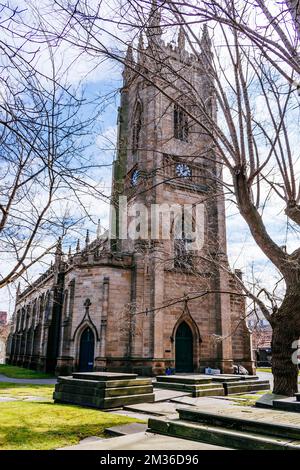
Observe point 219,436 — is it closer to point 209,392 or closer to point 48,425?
point 48,425

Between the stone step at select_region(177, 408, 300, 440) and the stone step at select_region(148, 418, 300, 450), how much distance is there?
0.12 meters

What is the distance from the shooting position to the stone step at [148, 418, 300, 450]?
4.60m

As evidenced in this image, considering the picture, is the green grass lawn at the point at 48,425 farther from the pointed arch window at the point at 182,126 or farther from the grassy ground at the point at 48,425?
the pointed arch window at the point at 182,126

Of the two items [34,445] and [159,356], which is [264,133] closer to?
[34,445]

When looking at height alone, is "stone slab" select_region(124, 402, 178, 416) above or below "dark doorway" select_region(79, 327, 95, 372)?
below

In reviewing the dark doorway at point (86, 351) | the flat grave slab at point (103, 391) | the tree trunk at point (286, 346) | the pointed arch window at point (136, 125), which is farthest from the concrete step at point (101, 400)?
the pointed arch window at point (136, 125)

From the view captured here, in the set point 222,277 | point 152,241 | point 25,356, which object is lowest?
point 25,356

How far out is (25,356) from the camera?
42344mm

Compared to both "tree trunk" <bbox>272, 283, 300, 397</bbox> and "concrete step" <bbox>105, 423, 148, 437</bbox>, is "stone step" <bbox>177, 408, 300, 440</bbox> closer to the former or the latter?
"concrete step" <bbox>105, 423, 148, 437</bbox>

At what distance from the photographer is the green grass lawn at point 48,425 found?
6102 mm

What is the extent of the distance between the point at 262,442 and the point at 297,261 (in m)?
5.56

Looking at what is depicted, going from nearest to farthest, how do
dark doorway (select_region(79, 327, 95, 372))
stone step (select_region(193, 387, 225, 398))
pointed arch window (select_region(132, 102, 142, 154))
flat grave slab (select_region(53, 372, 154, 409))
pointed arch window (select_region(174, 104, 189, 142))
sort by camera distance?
flat grave slab (select_region(53, 372, 154, 409)) → pointed arch window (select_region(174, 104, 189, 142)) → stone step (select_region(193, 387, 225, 398)) → dark doorway (select_region(79, 327, 95, 372)) → pointed arch window (select_region(132, 102, 142, 154))

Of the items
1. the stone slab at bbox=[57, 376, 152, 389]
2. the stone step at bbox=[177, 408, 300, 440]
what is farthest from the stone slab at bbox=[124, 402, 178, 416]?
the stone step at bbox=[177, 408, 300, 440]
